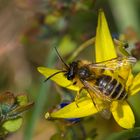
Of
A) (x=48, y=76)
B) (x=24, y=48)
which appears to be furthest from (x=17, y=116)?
(x=24, y=48)

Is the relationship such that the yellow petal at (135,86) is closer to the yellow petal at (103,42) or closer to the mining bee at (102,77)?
the mining bee at (102,77)

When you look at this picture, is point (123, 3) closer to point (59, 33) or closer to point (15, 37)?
point (59, 33)

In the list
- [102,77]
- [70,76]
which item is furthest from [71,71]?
[102,77]

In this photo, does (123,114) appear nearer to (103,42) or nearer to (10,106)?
(103,42)

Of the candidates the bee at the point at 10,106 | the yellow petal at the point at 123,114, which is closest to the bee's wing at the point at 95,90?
the yellow petal at the point at 123,114

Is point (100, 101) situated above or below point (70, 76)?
below

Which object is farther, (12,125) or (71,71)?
(71,71)

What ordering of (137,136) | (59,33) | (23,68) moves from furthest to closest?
(23,68)
(59,33)
(137,136)
